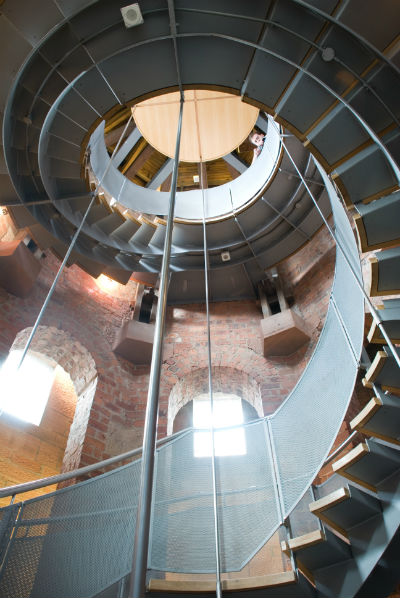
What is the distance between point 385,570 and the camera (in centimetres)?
337

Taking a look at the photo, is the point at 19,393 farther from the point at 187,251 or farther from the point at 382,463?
the point at 382,463

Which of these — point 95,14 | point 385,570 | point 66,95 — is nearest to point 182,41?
point 95,14

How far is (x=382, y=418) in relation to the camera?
3.47 metres

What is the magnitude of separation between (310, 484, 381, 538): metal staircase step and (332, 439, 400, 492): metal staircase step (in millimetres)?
121

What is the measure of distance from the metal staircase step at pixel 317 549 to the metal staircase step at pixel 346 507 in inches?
5.4

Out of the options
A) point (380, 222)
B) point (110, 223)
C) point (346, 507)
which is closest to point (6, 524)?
point (346, 507)

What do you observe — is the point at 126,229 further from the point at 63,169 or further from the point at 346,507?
the point at 346,507

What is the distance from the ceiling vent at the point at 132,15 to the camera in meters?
3.96

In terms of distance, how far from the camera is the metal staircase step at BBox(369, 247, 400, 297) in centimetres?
365

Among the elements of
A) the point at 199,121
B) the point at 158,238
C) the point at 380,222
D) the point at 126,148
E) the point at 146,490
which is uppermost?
the point at 126,148

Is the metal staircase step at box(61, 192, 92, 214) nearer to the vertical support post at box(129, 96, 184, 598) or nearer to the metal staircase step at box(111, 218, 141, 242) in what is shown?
the metal staircase step at box(111, 218, 141, 242)

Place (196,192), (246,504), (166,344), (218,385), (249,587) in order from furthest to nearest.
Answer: (196,192)
(166,344)
(218,385)
(246,504)
(249,587)

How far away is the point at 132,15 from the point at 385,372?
427cm

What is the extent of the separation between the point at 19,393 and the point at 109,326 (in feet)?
12.8
